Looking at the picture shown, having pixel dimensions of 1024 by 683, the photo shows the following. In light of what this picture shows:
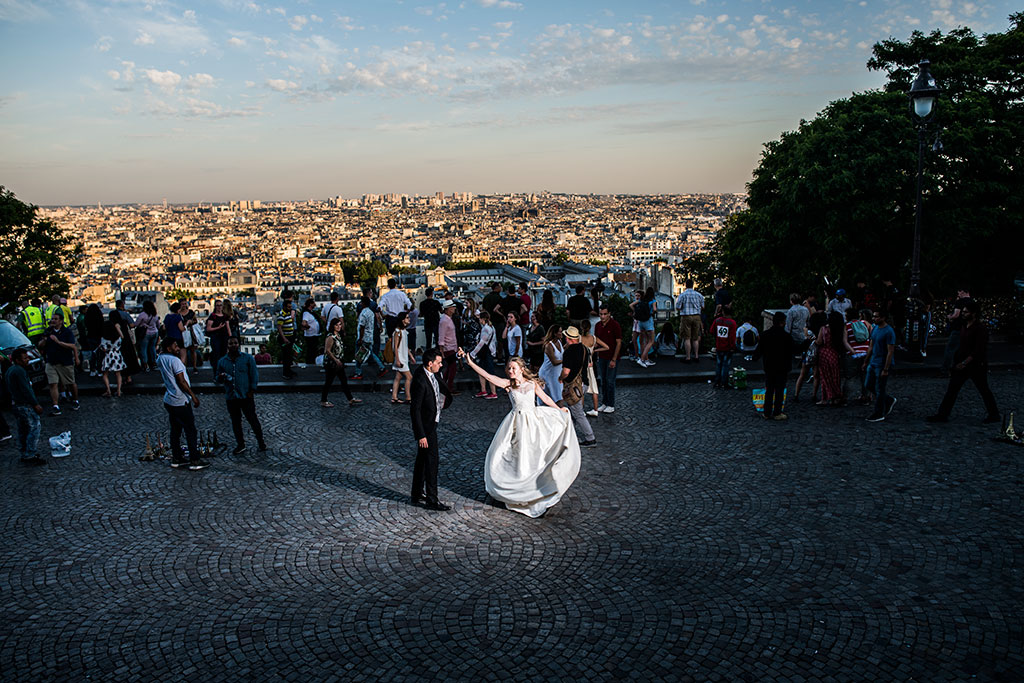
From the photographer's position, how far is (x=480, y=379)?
1398 cm

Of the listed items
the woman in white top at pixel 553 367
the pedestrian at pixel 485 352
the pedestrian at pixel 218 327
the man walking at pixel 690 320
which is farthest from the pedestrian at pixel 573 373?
the pedestrian at pixel 218 327

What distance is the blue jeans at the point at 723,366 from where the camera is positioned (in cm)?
1370

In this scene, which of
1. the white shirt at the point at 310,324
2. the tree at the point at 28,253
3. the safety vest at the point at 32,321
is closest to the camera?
the safety vest at the point at 32,321

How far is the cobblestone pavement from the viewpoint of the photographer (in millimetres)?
5449

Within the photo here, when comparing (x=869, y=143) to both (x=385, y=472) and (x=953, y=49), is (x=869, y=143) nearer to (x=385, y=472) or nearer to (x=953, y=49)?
(x=953, y=49)

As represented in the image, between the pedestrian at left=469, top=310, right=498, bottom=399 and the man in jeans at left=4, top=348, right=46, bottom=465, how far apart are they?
6.48 meters

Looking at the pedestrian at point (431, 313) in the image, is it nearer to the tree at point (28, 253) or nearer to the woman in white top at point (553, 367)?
the woman in white top at point (553, 367)

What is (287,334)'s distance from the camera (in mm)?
14523

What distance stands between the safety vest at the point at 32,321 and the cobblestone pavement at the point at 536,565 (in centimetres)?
537

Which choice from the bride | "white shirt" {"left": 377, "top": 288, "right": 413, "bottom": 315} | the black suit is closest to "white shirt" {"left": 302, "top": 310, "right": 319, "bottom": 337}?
"white shirt" {"left": 377, "top": 288, "right": 413, "bottom": 315}

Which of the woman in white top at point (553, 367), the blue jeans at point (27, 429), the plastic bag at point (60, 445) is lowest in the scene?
the plastic bag at point (60, 445)

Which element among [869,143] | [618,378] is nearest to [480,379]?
[618,378]

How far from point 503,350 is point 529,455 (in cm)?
752

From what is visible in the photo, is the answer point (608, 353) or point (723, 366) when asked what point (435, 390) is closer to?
point (608, 353)
